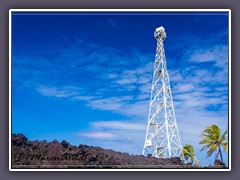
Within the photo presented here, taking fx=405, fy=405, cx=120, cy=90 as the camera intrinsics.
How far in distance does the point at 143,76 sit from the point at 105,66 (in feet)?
2.26

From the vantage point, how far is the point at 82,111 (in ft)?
22.8

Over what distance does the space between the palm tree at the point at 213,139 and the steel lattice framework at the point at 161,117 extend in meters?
0.44

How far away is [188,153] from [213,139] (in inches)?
20.2

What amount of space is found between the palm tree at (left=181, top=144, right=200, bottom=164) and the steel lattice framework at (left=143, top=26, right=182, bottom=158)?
0.28 feet

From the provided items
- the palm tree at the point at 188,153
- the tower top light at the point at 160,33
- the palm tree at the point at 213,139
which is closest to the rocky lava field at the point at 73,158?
the palm tree at the point at 188,153

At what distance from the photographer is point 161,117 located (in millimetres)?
7016

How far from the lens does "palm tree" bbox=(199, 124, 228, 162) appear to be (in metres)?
6.69

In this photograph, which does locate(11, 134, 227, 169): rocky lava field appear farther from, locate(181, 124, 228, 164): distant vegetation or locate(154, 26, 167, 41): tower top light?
locate(154, 26, 167, 41): tower top light

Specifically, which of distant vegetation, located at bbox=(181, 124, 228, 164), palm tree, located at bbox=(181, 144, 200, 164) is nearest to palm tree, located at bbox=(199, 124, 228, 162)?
distant vegetation, located at bbox=(181, 124, 228, 164)

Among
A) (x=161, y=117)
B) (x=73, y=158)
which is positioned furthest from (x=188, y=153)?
(x=73, y=158)

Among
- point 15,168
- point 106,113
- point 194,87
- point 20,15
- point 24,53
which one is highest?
point 20,15
